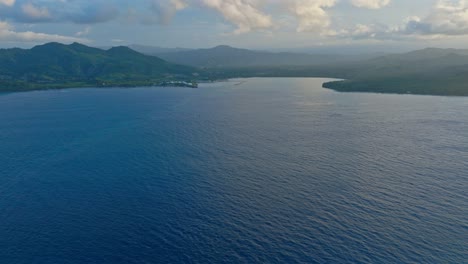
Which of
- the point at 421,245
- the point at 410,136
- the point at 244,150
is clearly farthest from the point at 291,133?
the point at 421,245

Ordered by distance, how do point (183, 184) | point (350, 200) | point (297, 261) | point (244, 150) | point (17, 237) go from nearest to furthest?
point (297, 261), point (17, 237), point (350, 200), point (183, 184), point (244, 150)

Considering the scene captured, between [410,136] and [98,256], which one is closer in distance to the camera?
[98,256]

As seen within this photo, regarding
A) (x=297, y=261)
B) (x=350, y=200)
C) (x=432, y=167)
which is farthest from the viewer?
(x=432, y=167)

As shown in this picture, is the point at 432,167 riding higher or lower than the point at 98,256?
higher

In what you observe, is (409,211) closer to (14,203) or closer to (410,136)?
(410,136)

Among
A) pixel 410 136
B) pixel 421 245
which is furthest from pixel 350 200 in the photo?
pixel 410 136

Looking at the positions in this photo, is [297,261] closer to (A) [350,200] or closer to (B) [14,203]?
(A) [350,200]
